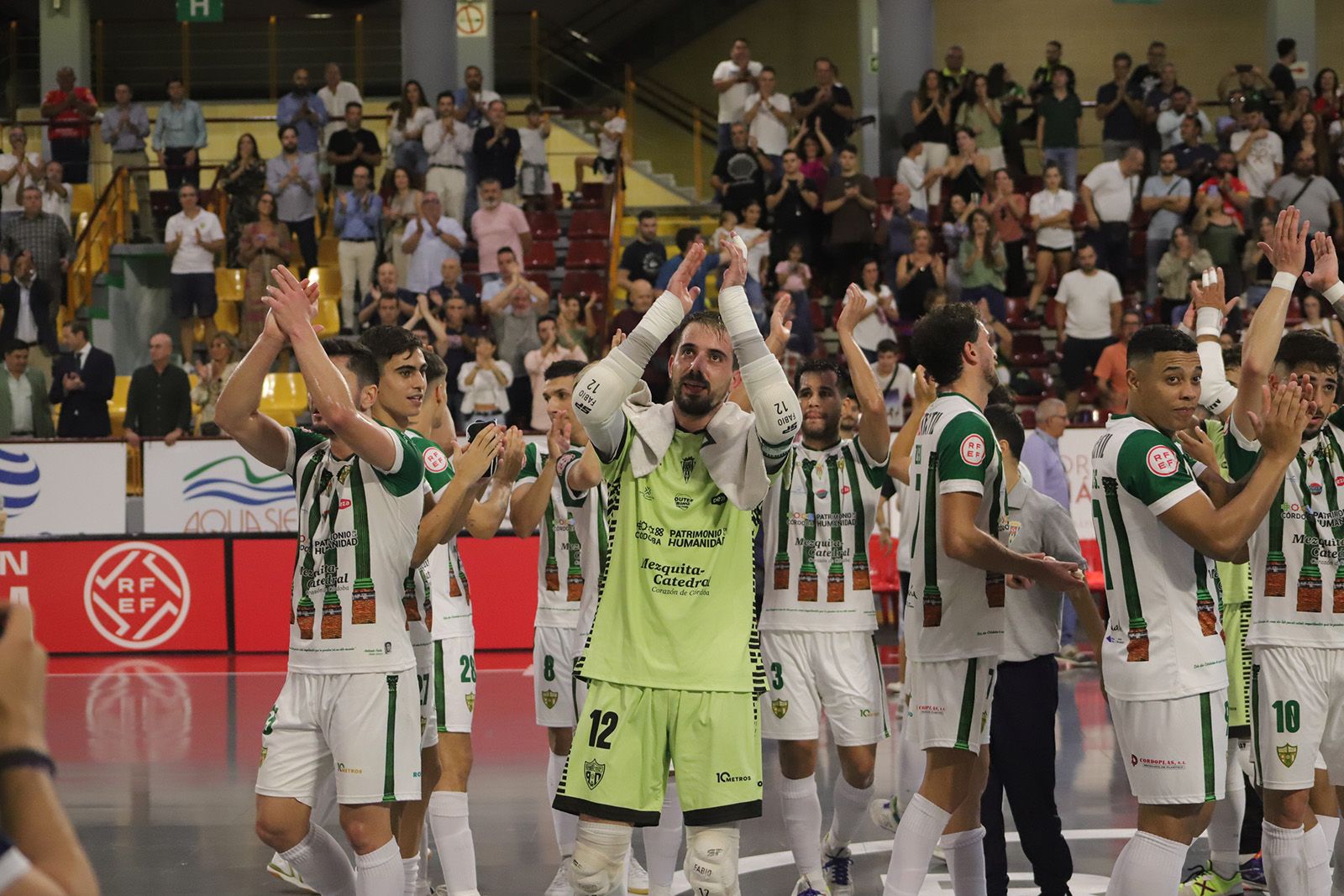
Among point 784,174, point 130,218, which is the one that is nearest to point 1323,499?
point 784,174

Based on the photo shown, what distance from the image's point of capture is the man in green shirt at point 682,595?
485 cm

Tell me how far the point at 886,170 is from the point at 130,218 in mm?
10672

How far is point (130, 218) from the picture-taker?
20969 mm

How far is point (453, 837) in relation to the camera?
255 inches

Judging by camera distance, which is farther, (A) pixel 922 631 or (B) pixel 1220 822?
(B) pixel 1220 822

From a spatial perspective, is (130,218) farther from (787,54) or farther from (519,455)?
(519,455)

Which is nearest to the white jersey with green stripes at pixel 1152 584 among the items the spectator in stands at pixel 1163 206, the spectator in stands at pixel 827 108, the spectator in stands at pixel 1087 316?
the spectator in stands at pixel 1087 316

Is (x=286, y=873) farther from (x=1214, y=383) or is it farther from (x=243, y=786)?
(x=1214, y=383)

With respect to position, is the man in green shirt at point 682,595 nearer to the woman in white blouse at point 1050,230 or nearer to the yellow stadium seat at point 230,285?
the woman in white blouse at point 1050,230

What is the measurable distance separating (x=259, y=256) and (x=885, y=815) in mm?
13064

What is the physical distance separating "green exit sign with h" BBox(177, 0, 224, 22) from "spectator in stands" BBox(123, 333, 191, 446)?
282 inches

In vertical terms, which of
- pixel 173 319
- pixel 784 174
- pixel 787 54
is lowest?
pixel 173 319

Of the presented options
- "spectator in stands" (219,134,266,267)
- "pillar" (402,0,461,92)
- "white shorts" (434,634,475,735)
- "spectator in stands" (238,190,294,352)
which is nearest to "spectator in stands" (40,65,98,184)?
"spectator in stands" (219,134,266,267)

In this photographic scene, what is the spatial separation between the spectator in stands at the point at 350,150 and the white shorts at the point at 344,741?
14.9 meters
